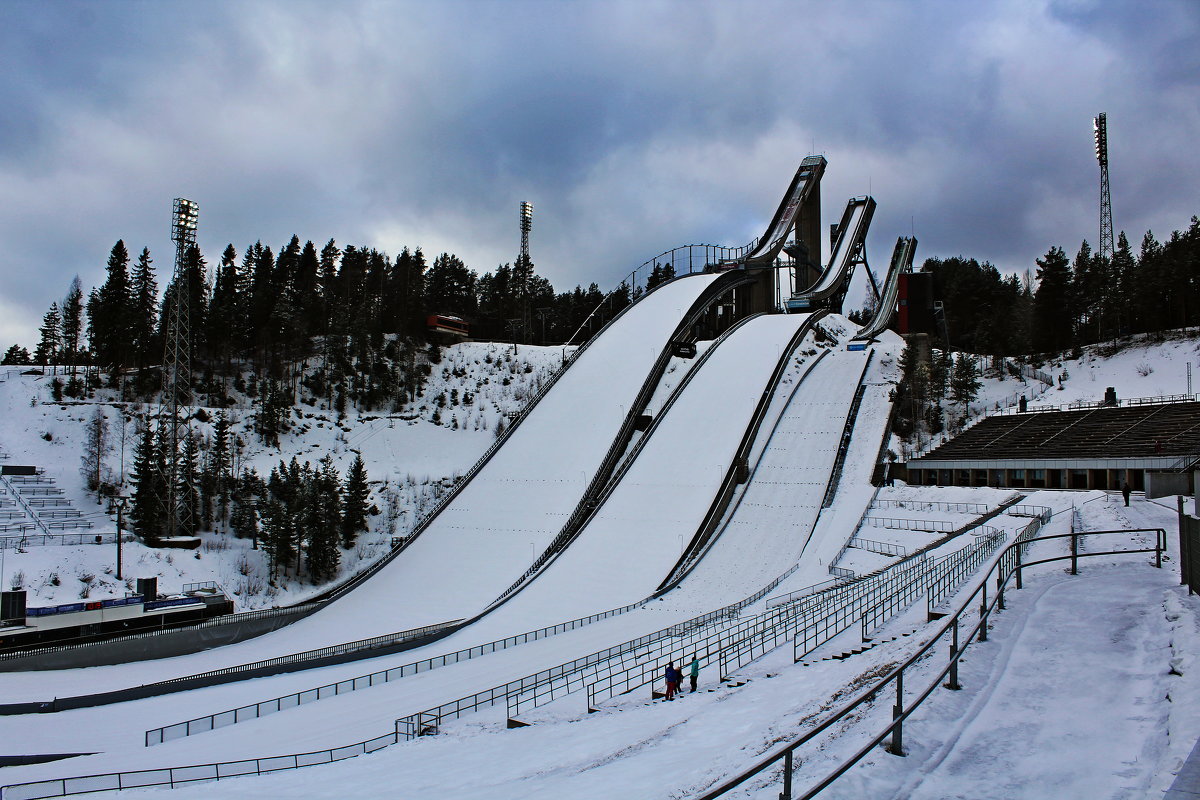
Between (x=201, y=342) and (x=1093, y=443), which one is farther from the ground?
(x=201, y=342)

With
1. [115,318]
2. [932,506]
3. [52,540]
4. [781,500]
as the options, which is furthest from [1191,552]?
[115,318]

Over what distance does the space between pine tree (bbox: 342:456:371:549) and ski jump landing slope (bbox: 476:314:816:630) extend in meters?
9.66

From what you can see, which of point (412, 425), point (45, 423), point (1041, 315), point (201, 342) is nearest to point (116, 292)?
point (201, 342)

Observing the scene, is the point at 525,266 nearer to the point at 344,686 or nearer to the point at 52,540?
the point at 52,540

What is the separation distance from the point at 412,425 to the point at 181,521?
11334 millimetres

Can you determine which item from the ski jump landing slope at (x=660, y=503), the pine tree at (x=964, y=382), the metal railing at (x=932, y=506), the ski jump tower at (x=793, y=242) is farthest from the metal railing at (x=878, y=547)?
the ski jump tower at (x=793, y=242)

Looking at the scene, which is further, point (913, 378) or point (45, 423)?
point (45, 423)

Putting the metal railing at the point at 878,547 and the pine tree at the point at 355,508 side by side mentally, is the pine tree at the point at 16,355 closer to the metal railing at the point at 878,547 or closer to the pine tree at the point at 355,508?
the pine tree at the point at 355,508

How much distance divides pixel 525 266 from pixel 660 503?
33.7m

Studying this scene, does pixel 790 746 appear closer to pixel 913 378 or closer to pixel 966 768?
pixel 966 768

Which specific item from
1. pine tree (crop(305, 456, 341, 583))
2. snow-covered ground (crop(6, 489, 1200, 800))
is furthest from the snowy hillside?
snow-covered ground (crop(6, 489, 1200, 800))

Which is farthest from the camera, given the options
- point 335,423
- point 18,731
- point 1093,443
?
point 335,423

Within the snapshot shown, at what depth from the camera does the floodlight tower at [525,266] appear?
50.2 m

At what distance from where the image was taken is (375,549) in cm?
2656
